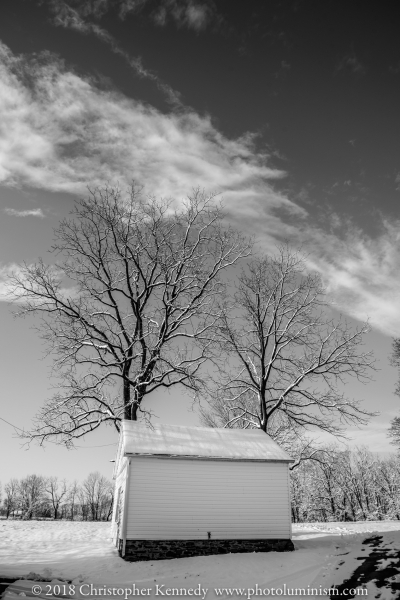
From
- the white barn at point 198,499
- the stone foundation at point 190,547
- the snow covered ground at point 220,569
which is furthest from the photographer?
the white barn at point 198,499

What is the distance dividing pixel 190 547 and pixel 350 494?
2158 inches

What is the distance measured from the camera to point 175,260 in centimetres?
2192

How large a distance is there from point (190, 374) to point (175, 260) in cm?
666

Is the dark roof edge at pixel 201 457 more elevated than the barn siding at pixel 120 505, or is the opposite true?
the dark roof edge at pixel 201 457

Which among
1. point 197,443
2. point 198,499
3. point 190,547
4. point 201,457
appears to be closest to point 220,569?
point 190,547

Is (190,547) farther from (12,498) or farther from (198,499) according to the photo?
(12,498)

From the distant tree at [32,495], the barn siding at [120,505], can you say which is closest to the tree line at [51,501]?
the distant tree at [32,495]

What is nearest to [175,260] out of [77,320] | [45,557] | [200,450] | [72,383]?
[77,320]

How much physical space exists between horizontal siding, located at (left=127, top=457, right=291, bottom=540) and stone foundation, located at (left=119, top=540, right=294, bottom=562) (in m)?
0.17

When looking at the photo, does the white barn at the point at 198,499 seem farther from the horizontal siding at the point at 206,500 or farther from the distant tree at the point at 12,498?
the distant tree at the point at 12,498

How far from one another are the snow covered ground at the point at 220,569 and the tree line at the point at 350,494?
3819 centimetres

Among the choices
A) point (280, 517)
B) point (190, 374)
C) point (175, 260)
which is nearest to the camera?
point (280, 517)

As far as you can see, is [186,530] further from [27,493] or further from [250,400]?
[27,493]

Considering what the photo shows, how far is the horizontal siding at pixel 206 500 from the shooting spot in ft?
43.1
